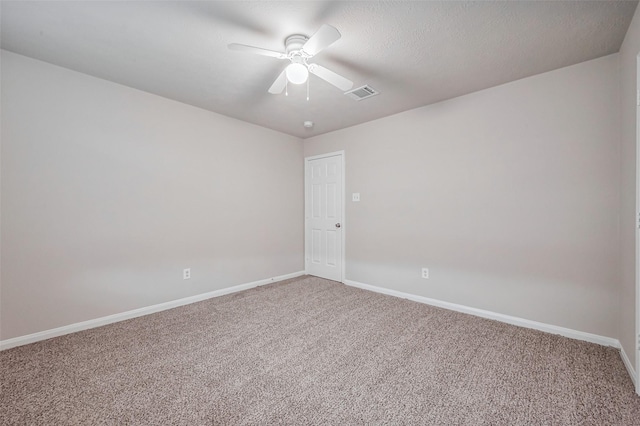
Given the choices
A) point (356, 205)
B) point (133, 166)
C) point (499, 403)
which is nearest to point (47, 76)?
point (133, 166)

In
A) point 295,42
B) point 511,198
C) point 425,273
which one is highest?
point 295,42

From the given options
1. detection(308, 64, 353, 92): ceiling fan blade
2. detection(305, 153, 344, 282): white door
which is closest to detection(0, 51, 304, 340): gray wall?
detection(305, 153, 344, 282): white door

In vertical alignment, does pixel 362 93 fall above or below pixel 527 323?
above

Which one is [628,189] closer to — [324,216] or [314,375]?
[314,375]

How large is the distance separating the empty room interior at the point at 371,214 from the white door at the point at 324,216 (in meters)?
0.65

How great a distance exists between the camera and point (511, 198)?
273cm

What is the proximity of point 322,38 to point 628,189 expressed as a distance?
7.98ft

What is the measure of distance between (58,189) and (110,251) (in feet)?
2.36

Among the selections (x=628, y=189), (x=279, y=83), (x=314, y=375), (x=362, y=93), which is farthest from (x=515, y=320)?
(x=279, y=83)

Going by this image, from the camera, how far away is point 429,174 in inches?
132

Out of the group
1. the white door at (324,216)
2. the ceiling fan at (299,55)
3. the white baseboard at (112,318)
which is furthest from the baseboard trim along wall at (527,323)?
the ceiling fan at (299,55)

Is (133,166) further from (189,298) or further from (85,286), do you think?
(189,298)

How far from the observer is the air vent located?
2.83m

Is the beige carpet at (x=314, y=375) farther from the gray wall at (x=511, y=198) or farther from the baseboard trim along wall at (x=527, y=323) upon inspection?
the gray wall at (x=511, y=198)
